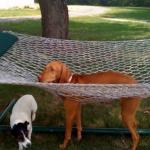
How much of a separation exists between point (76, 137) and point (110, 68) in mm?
965

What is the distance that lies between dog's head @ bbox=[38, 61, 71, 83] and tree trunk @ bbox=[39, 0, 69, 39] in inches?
130

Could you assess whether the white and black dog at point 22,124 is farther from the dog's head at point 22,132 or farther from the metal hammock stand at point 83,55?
the metal hammock stand at point 83,55

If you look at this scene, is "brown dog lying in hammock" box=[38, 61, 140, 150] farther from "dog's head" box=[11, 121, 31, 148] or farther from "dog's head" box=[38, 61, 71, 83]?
"dog's head" box=[11, 121, 31, 148]

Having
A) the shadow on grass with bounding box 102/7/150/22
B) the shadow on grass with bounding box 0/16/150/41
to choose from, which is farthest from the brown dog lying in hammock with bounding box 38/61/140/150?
the shadow on grass with bounding box 102/7/150/22

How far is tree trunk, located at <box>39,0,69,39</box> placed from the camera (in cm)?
725

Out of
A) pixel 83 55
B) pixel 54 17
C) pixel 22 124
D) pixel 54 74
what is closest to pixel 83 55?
pixel 83 55

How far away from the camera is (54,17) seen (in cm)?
730

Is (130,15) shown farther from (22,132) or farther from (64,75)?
(22,132)

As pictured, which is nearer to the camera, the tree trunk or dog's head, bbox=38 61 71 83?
dog's head, bbox=38 61 71 83

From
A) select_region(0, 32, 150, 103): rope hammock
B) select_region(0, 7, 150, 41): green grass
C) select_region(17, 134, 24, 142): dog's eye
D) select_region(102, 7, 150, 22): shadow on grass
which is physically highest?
select_region(0, 32, 150, 103): rope hammock

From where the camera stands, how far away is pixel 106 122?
5008mm

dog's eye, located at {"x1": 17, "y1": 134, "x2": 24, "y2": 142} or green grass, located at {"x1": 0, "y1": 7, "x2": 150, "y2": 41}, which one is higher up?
dog's eye, located at {"x1": 17, "y1": 134, "x2": 24, "y2": 142}

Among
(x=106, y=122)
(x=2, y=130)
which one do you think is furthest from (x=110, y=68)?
(x=2, y=130)

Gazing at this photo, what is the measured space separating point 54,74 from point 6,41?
1.21 m
